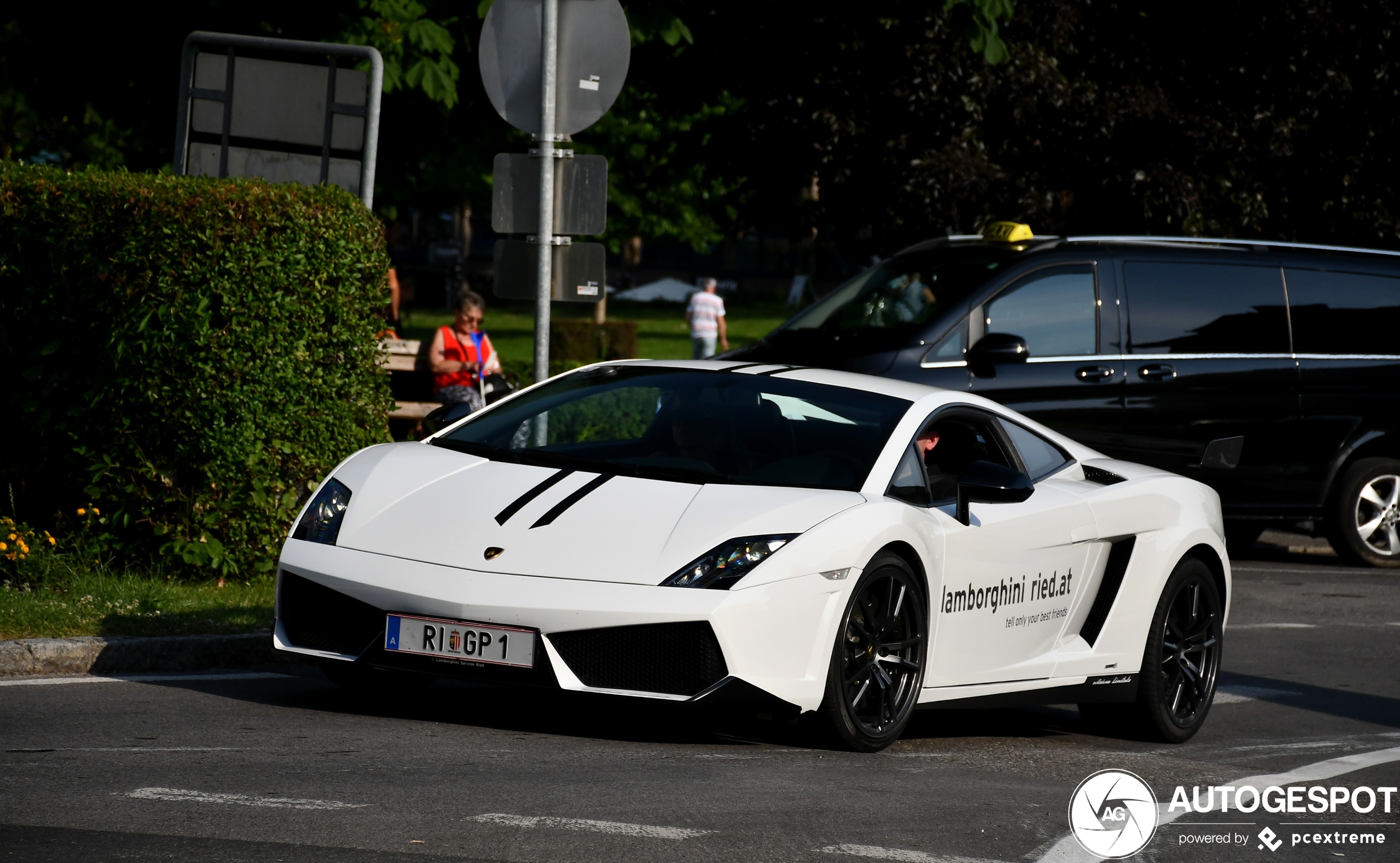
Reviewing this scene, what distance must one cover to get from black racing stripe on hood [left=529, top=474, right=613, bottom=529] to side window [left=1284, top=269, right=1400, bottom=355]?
26.4 ft

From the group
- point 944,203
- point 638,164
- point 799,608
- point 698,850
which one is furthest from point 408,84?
point 638,164

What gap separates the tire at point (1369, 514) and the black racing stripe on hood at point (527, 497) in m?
8.68

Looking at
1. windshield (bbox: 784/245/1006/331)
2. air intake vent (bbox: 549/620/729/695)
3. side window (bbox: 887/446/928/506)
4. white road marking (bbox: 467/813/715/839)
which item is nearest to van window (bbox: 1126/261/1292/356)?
windshield (bbox: 784/245/1006/331)

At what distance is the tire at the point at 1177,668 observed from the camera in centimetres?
760

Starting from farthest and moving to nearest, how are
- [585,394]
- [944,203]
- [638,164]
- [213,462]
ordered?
1. [638,164]
2. [944,203]
3. [213,462]
4. [585,394]

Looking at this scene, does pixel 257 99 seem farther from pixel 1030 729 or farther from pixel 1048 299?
pixel 1030 729

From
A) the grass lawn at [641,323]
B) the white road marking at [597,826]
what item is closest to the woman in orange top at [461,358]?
the white road marking at [597,826]

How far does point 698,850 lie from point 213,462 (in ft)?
16.5

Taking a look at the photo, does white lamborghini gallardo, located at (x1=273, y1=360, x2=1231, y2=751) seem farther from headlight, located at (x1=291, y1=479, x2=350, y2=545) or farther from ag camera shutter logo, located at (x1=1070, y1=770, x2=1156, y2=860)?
ag camera shutter logo, located at (x1=1070, y1=770, x2=1156, y2=860)

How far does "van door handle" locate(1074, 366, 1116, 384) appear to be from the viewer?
11945 mm

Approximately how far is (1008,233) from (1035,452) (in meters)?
4.89

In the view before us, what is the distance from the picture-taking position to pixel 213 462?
9.16m

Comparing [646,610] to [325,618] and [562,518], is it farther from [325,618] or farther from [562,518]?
[325,618]
